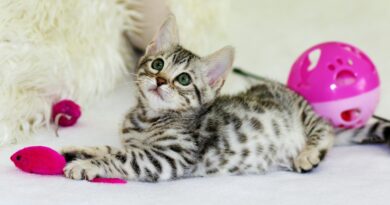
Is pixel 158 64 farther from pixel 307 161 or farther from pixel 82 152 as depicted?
pixel 307 161

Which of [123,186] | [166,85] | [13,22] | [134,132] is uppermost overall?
[13,22]

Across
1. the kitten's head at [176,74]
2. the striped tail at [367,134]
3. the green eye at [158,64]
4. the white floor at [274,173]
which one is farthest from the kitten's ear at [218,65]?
the striped tail at [367,134]

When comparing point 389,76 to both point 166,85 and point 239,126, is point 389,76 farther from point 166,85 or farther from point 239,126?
point 166,85

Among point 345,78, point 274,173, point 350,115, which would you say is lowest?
point 274,173

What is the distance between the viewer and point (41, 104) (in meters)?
1.81

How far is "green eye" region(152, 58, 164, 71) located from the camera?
4.80 feet

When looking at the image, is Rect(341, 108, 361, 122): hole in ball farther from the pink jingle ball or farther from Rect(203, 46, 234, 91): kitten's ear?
Rect(203, 46, 234, 91): kitten's ear

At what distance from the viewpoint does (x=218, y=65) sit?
1.50 m

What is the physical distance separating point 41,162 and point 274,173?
1.84 feet

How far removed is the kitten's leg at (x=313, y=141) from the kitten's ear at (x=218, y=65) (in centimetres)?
29

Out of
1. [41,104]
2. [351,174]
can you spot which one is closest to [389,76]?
[351,174]

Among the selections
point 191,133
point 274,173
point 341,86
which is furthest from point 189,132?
point 341,86

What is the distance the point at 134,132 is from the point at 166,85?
0.59ft

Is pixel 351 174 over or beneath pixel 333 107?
beneath
